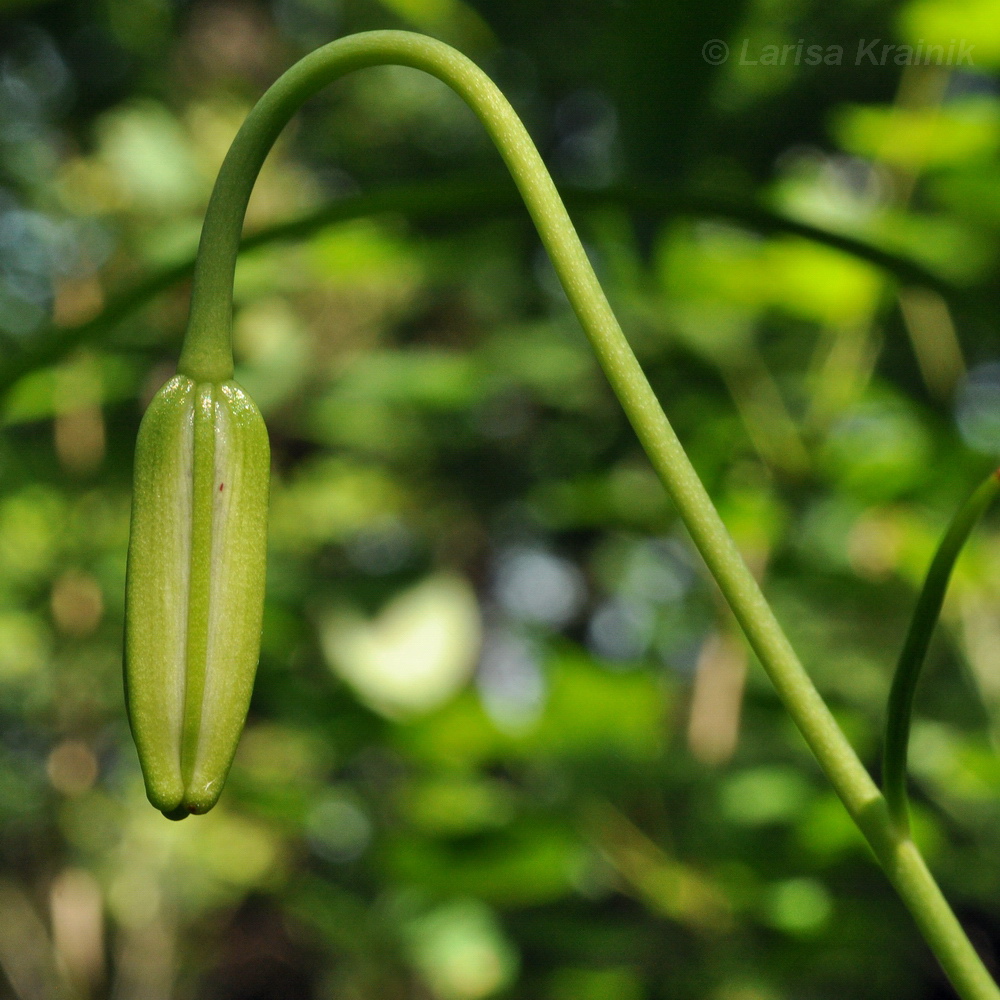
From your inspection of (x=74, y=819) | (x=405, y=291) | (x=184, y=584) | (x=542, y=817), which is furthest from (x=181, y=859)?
(x=184, y=584)

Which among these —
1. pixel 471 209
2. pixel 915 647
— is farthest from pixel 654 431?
pixel 471 209

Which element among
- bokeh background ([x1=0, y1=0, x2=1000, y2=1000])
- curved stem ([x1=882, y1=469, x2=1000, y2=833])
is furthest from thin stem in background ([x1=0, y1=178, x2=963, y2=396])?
curved stem ([x1=882, y1=469, x2=1000, y2=833])

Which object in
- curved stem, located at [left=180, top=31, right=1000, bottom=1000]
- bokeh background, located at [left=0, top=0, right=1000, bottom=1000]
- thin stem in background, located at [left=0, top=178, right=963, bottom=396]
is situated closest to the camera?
curved stem, located at [left=180, top=31, right=1000, bottom=1000]

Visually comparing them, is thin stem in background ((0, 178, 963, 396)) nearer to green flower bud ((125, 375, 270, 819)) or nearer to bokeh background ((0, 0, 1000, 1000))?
bokeh background ((0, 0, 1000, 1000))

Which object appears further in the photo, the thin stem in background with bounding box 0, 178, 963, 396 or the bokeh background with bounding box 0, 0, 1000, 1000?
the bokeh background with bounding box 0, 0, 1000, 1000

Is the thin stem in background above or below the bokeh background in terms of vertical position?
above

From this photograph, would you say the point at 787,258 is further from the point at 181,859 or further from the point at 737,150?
the point at 181,859

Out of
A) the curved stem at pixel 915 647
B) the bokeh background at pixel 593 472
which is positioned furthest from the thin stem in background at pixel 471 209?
the curved stem at pixel 915 647
